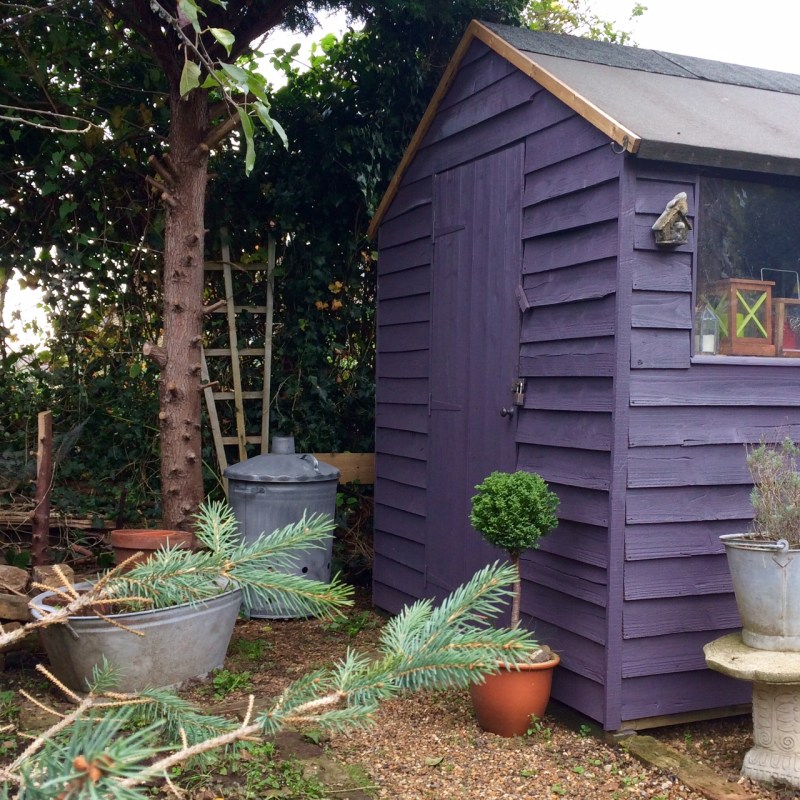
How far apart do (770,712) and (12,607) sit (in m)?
3.41

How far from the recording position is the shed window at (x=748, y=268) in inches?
137

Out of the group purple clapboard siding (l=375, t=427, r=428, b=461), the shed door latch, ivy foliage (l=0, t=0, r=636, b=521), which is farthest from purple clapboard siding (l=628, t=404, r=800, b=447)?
ivy foliage (l=0, t=0, r=636, b=521)

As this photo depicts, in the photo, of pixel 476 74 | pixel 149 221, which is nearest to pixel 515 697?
pixel 476 74

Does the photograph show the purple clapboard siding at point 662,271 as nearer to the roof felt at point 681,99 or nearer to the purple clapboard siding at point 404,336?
the roof felt at point 681,99

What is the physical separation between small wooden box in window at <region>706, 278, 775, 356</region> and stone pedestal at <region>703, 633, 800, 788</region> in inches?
49.3

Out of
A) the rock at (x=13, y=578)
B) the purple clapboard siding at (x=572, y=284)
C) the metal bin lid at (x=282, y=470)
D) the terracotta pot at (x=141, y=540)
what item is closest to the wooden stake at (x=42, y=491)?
the rock at (x=13, y=578)

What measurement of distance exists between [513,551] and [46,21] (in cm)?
471

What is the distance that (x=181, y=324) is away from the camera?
15.6 feet

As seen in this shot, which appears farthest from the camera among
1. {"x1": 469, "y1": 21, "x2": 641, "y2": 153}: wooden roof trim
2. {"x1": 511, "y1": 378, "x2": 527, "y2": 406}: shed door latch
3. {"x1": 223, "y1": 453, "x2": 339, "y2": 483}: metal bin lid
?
{"x1": 223, "y1": 453, "x2": 339, "y2": 483}: metal bin lid

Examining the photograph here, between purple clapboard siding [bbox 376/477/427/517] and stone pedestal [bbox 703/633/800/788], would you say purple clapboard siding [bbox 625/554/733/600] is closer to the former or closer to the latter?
stone pedestal [bbox 703/633/800/788]

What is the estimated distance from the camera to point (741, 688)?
3592 millimetres

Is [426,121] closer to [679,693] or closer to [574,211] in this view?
[574,211]

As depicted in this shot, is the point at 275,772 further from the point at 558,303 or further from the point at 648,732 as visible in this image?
the point at 558,303

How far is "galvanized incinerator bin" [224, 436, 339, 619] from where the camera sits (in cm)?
531
